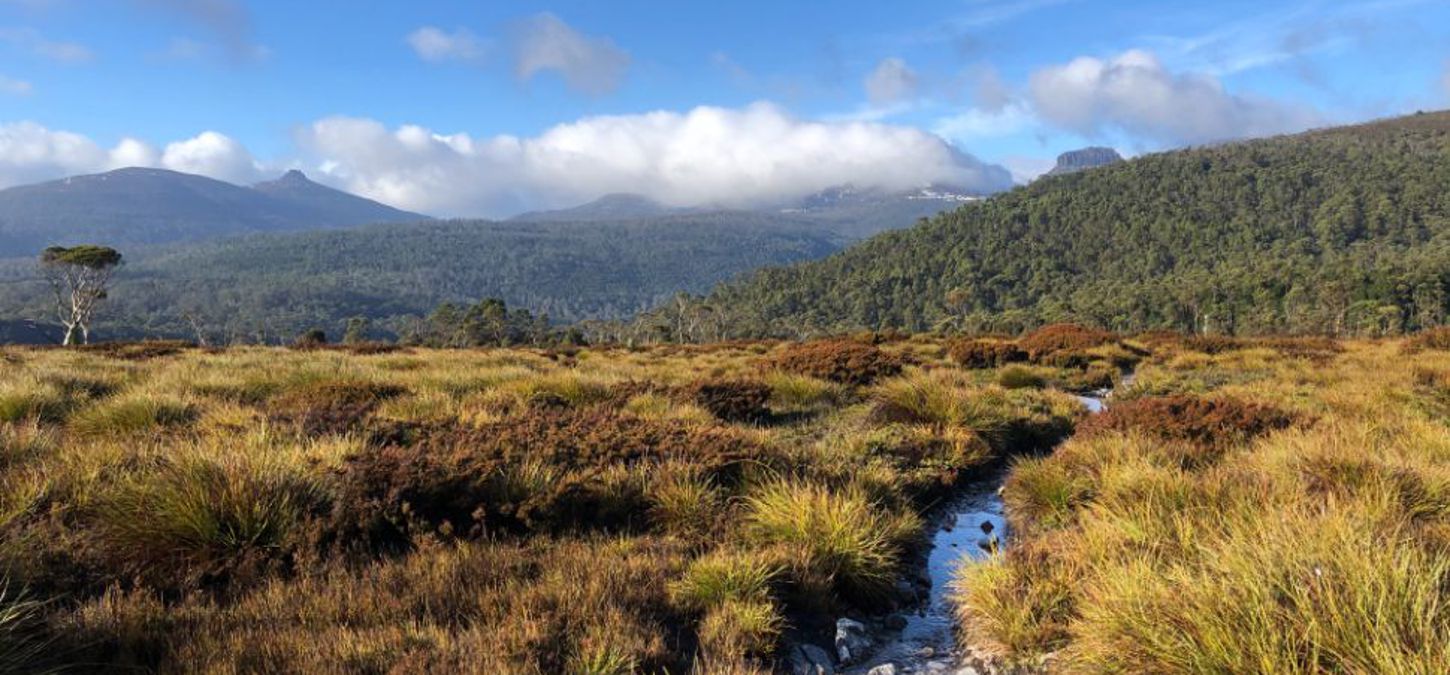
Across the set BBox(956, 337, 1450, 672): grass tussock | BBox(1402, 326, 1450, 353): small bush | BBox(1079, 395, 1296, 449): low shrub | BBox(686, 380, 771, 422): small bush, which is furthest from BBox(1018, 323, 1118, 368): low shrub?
BBox(686, 380, 771, 422): small bush

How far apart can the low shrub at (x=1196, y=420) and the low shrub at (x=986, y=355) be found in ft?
33.1

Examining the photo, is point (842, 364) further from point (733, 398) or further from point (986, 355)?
point (986, 355)

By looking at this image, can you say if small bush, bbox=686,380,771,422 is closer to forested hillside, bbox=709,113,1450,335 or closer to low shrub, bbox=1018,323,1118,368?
low shrub, bbox=1018,323,1118,368

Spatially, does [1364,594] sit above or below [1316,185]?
below

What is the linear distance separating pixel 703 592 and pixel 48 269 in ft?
229

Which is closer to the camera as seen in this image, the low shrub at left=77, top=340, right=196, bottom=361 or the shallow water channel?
the shallow water channel

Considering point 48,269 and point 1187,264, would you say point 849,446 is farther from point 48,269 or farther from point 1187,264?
point 1187,264

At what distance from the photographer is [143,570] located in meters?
4.29

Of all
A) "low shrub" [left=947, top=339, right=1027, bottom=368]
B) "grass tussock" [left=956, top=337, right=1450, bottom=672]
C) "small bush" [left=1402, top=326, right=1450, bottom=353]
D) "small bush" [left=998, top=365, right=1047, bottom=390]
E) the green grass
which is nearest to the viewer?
"grass tussock" [left=956, top=337, right=1450, bottom=672]

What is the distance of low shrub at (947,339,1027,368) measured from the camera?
64.9 ft

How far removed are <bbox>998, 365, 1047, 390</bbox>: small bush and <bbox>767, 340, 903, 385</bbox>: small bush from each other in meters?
2.66

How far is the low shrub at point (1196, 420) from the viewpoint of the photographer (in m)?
8.27

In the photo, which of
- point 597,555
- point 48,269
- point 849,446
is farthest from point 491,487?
point 48,269

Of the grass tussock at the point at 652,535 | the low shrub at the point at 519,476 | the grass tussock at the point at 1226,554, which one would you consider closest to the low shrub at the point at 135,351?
the grass tussock at the point at 652,535
